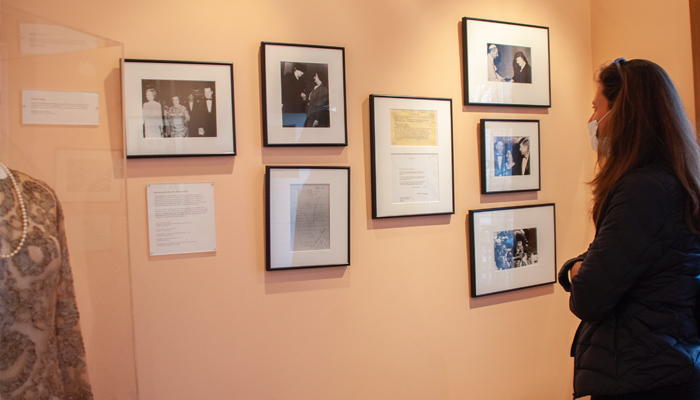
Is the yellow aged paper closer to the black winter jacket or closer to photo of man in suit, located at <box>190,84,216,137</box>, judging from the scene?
photo of man in suit, located at <box>190,84,216,137</box>

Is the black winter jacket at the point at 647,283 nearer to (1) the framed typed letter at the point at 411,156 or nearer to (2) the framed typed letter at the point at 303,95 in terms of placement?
(1) the framed typed letter at the point at 411,156

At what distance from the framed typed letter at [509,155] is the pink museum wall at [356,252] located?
56 millimetres

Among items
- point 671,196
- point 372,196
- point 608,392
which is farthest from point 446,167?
point 608,392

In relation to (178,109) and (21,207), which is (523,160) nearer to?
(178,109)

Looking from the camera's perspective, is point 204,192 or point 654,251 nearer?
point 654,251

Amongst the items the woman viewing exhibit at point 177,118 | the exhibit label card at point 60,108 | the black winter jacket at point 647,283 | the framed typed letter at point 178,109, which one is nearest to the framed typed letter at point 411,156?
the framed typed letter at point 178,109

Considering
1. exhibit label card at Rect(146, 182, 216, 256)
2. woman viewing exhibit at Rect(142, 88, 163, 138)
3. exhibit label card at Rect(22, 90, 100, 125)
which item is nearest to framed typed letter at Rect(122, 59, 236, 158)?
woman viewing exhibit at Rect(142, 88, 163, 138)

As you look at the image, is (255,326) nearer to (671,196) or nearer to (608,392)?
(608,392)

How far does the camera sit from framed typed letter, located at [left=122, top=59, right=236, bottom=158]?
1769 millimetres

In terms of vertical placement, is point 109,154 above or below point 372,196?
above

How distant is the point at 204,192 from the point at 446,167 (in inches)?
47.1

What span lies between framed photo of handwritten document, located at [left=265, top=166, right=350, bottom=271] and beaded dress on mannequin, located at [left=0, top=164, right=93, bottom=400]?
82 centimetres

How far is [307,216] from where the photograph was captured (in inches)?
79.0

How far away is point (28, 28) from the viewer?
117 centimetres
